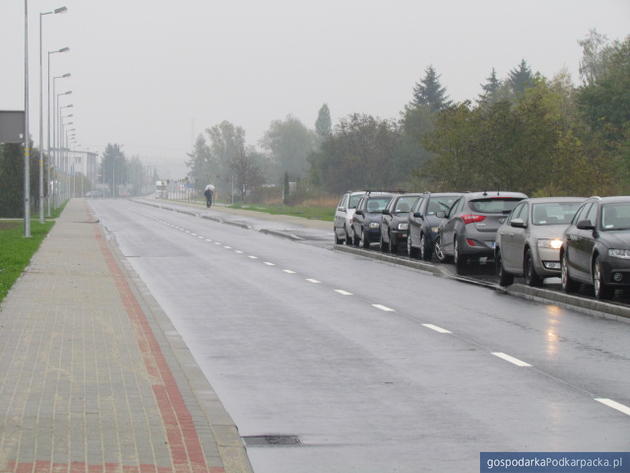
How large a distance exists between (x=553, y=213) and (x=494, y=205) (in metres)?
3.76

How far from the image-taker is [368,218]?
3697cm

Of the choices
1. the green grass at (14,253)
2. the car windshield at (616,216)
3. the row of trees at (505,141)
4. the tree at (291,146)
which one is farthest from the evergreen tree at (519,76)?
the car windshield at (616,216)

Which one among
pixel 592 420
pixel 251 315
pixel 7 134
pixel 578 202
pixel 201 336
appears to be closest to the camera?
pixel 592 420

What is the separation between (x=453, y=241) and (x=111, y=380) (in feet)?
57.0

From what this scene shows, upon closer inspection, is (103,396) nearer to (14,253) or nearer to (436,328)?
(436,328)

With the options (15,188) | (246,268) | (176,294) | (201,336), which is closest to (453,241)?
(246,268)

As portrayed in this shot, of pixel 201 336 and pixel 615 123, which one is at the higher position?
pixel 615 123

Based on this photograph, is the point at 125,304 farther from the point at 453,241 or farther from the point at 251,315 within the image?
the point at 453,241

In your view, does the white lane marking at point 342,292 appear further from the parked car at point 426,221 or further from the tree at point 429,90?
the tree at point 429,90

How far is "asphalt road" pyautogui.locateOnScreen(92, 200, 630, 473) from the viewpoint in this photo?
Answer: 27.1 feet

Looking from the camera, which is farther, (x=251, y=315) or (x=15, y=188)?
(x=15, y=188)

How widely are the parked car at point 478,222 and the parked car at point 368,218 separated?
392 inches

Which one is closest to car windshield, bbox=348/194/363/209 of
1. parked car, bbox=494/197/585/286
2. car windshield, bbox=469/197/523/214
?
car windshield, bbox=469/197/523/214

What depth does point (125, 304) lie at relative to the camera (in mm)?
17828
